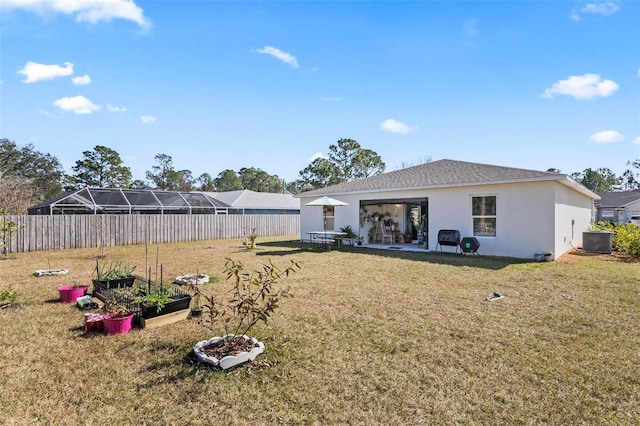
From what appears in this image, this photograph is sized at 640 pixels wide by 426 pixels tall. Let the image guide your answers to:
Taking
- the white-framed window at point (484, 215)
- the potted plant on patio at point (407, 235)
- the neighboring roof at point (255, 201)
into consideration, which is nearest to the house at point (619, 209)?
the potted plant on patio at point (407, 235)

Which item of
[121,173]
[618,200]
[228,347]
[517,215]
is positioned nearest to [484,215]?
[517,215]

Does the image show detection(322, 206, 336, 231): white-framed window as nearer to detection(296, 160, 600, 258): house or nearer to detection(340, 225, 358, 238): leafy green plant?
detection(296, 160, 600, 258): house

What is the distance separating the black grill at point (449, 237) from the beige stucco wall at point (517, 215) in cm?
28

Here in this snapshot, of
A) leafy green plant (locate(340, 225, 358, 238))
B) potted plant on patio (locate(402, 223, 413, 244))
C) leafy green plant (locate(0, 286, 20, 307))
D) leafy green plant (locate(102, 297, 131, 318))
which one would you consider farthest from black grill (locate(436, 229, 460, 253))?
leafy green plant (locate(0, 286, 20, 307))

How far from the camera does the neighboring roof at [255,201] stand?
28.2 meters

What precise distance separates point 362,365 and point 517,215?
9905mm

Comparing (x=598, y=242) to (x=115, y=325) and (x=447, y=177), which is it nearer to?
(x=447, y=177)

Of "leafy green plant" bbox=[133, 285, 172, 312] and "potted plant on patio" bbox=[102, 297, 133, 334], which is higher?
"leafy green plant" bbox=[133, 285, 172, 312]

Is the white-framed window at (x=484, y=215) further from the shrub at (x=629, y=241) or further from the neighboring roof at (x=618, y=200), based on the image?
the neighboring roof at (x=618, y=200)

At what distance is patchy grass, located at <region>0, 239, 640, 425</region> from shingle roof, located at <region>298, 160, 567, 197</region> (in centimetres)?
516

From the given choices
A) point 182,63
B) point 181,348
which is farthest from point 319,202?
point 181,348

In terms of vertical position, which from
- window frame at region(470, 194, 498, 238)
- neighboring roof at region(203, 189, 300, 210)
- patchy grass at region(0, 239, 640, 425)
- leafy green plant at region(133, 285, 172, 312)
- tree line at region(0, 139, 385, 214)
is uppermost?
tree line at region(0, 139, 385, 214)

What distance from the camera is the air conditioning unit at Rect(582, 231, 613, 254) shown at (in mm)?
12423

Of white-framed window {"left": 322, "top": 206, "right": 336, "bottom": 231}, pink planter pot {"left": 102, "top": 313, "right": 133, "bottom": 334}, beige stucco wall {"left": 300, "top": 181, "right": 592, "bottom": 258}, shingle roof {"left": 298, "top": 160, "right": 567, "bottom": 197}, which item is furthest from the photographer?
white-framed window {"left": 322, "top": 206, "right": 336, "bottom": 231}
